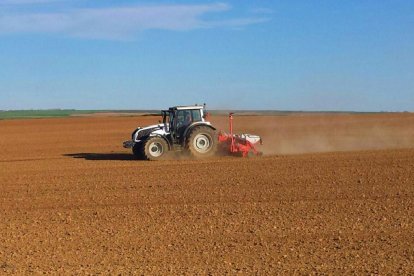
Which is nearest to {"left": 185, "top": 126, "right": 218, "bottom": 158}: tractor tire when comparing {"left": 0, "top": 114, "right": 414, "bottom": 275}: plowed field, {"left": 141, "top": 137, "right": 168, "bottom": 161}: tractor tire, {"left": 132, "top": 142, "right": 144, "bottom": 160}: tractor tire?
{"left": 141, "top": 137, "right": 168, "bottom": 161}: tractor tire

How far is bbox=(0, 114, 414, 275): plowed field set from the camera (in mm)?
8602

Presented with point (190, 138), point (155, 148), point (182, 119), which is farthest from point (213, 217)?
point (155, 148)

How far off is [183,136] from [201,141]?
0.59 m

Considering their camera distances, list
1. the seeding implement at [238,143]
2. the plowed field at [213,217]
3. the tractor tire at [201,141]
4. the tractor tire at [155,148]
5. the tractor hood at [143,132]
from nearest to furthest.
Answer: the plowed field at [213,217] < the tractor tire at [201,141] < the tractor tire at [155,148] < the seeding implement at [238,143] < the tractor hood at [143,132]

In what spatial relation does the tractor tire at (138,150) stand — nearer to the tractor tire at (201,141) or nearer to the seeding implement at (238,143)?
the tractor tire at (201,141)

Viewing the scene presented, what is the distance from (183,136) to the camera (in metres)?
21.6

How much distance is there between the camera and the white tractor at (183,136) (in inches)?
846

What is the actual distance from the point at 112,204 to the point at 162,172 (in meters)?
5.00

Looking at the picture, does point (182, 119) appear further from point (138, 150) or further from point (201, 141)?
point (138, 150)

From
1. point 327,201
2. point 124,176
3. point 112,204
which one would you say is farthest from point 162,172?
point 327,201

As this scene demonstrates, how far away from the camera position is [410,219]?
10.9m

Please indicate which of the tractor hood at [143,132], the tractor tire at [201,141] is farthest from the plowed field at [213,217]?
the tractor hood at [143,132]

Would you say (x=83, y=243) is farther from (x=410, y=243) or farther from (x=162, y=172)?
(x=162, y=172)

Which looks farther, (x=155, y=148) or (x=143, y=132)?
(x=143, y=132)
